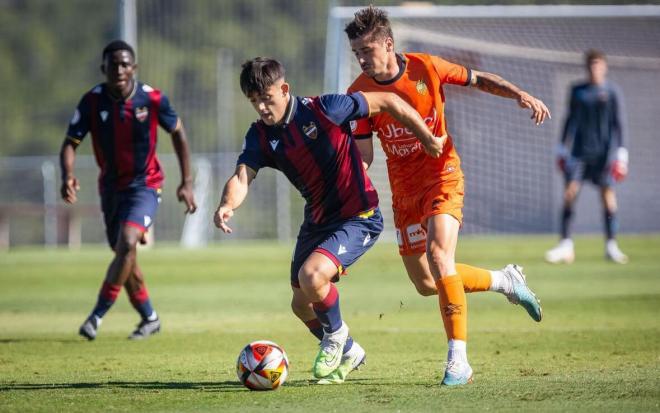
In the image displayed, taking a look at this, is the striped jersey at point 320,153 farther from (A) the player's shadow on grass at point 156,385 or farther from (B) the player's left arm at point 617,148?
(B) the player's left arm at point 617,148

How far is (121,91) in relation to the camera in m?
10.3

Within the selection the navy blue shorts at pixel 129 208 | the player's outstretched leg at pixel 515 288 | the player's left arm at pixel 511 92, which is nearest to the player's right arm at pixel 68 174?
the navy blue shorts at pixel 129 208

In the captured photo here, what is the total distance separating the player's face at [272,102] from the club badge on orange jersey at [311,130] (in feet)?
0.60

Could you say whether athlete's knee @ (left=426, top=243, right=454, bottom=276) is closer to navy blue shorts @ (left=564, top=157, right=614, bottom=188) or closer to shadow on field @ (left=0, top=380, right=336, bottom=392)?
shadow on field @ (left=0, top=380, right=336, bottom=392)

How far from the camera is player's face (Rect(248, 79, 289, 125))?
22.6 feet

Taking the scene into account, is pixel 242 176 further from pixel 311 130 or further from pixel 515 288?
pixel 515 288

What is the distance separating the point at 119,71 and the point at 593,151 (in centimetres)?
985

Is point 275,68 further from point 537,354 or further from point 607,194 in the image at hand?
point 607,194

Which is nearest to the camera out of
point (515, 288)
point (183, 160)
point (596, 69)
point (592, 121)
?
point (515, 288)

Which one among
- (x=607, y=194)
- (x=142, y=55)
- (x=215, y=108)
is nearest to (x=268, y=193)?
(x=215, y=108)

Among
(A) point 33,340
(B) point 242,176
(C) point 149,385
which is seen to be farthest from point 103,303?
(B) point 242,176

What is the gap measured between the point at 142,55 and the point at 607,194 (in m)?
16.5

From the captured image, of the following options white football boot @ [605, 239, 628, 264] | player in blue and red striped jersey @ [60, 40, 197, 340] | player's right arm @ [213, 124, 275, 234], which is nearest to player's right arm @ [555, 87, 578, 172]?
white football boot @ [605, 239, 628, 264]

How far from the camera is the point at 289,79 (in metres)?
31.4
